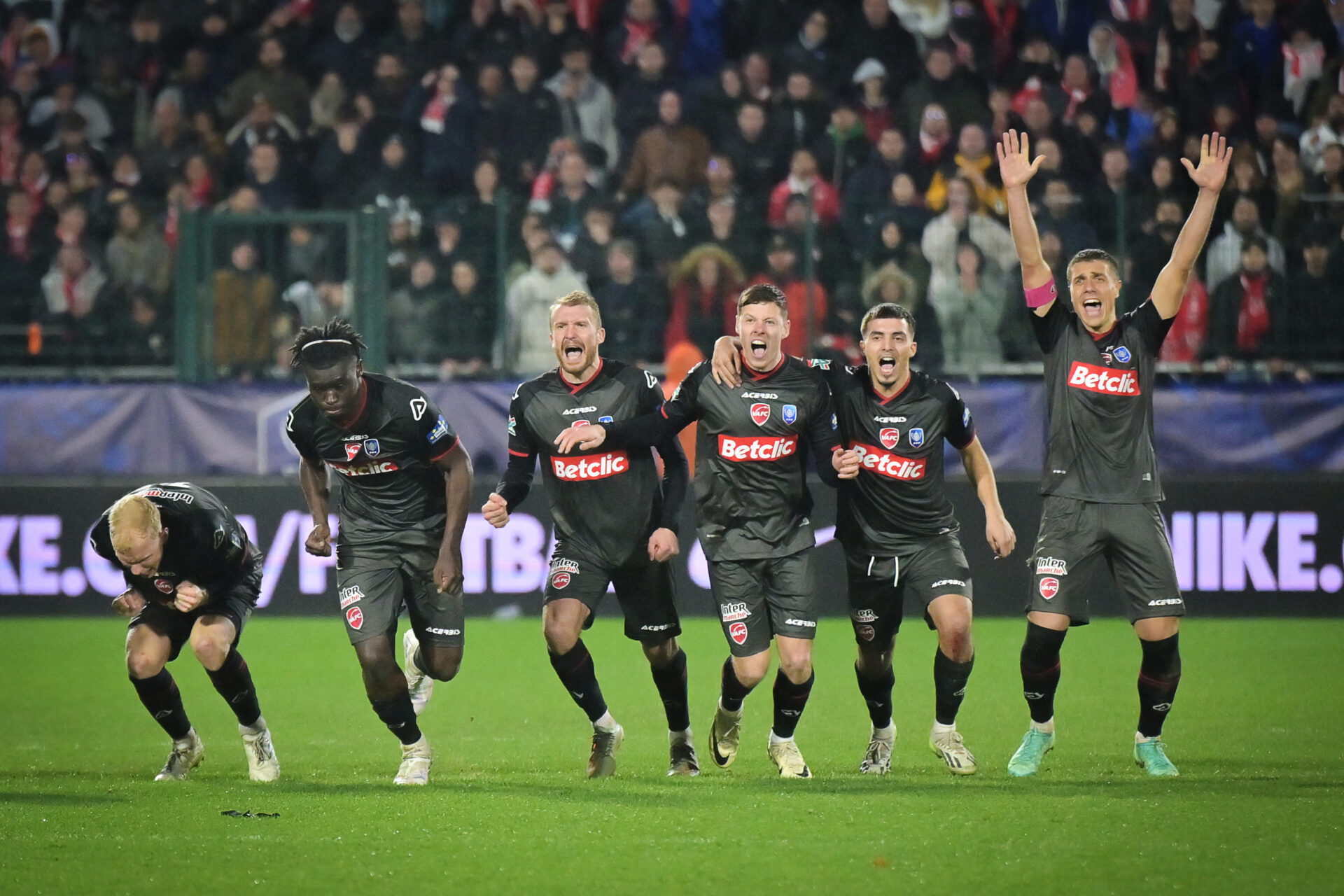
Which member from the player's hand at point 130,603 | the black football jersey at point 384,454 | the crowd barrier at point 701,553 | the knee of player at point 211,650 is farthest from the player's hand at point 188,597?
the crowd barrier at point 701,553

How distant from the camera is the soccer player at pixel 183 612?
7.14 metres

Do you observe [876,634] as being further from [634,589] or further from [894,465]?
[634,589]

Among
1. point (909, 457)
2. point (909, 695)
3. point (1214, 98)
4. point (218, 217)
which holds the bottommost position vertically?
point (909, 695)

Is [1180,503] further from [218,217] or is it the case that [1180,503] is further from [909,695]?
[218,217]

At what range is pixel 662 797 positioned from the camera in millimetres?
6574

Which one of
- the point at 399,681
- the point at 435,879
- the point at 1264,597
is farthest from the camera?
the point at 1264,597

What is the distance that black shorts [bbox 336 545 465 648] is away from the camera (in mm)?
7215

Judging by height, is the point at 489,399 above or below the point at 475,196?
below

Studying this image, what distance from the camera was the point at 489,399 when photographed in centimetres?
1323

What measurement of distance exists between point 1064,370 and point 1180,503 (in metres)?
5.85

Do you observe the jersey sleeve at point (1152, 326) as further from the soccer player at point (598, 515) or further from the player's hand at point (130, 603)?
the player's hand at point (130, 603)

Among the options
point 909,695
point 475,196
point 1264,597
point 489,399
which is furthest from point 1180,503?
point 475,196

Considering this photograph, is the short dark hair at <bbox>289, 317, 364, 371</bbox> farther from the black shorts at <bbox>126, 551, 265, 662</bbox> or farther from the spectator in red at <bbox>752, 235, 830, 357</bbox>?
the spectator in red at <bbox>752, 235, 830, 357</bbox>

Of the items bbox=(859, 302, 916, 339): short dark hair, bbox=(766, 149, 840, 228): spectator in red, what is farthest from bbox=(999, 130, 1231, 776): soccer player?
bbox=(766, 149, 840, 228): spectator in red
